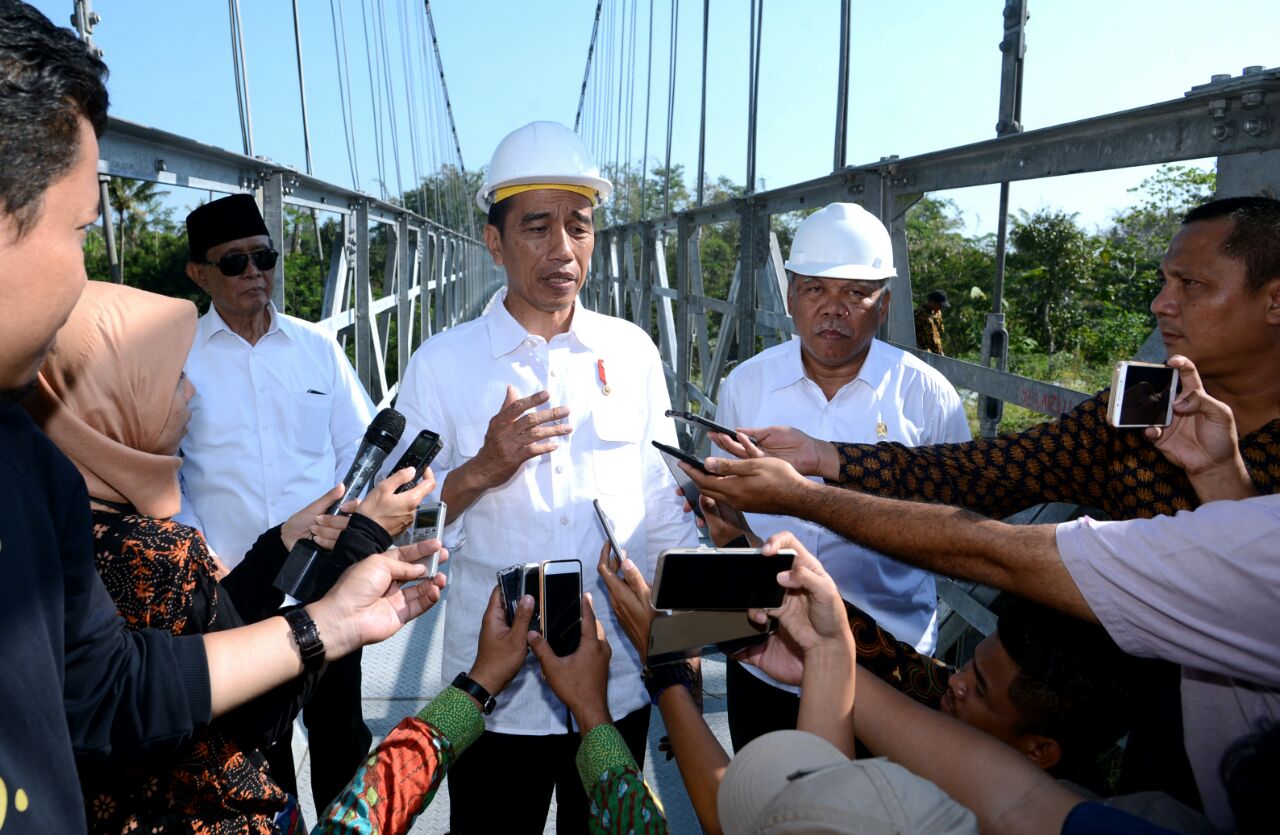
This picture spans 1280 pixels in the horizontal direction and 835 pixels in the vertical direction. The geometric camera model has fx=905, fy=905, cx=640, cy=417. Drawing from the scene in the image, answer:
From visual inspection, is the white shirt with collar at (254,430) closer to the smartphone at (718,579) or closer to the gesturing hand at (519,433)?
the gesturing hand at (519,433)

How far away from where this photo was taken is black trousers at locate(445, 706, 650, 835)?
6.73ft

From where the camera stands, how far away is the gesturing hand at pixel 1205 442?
160 cm

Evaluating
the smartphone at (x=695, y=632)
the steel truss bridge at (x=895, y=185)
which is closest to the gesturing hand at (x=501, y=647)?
the smartphone at (x=695, y=632)

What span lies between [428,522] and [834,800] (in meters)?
1.01

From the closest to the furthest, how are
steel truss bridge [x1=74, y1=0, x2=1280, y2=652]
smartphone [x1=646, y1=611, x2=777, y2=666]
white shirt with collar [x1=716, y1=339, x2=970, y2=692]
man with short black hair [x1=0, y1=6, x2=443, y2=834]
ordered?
man with short black hair [x1=0, y1=6, x2=443, y2=834] < smartphone [x1=646, y1=611, x2=777, y2=666] < steel truss bridge [x1=74, y1=0, x2=1280, y2=652] < white shirt with collar [x1=716, y1=339, x2=970, y2=692]

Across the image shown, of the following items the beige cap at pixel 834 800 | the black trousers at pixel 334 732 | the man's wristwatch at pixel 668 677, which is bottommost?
the black trousers at pixel 334 732

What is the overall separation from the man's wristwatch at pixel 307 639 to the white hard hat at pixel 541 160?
121cm

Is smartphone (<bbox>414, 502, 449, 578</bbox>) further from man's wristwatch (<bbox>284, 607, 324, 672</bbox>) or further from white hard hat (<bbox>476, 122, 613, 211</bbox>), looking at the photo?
white hard hat (<bbox>476, 122, 613, 211</bbox>)

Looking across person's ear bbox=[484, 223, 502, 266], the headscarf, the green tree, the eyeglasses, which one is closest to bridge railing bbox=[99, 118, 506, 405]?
the eyeglasses

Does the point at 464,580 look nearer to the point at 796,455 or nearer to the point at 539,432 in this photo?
the point at 539,432

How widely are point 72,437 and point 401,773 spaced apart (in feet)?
2.37

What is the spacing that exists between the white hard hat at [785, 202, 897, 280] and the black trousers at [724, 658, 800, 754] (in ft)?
3.76

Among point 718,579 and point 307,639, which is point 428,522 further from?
point 718,579

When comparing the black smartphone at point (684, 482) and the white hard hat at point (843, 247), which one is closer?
the black smartphone at point (684, 482)
